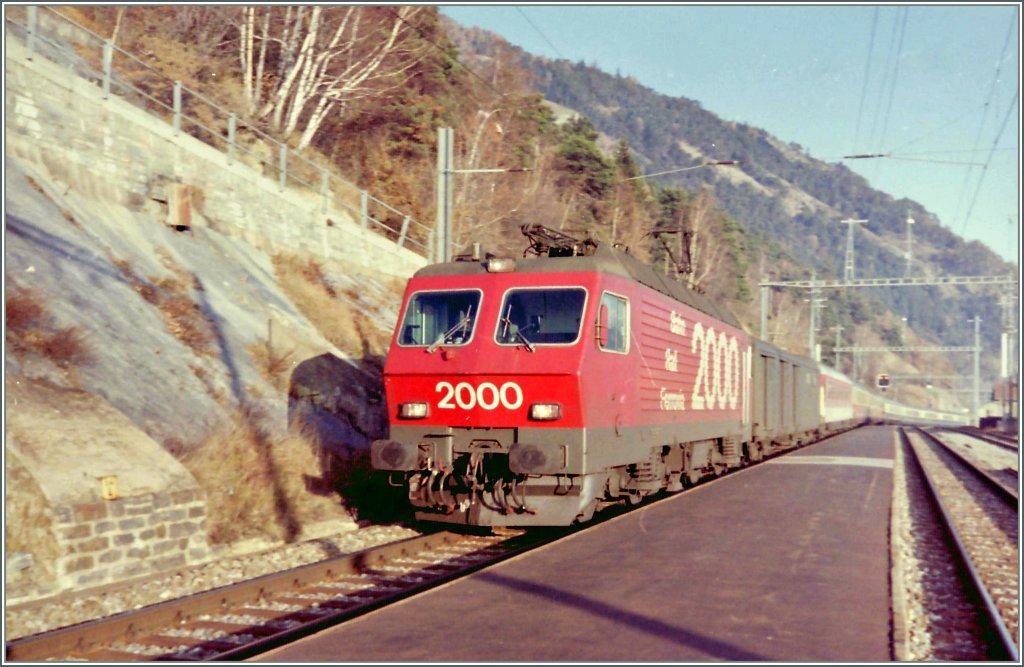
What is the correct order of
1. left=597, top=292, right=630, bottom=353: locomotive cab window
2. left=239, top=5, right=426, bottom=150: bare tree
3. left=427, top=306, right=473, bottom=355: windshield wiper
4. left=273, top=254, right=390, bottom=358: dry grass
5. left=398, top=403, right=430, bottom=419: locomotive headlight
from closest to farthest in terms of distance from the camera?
left=597, top=292, right=630, bottom=353: locomotive cab window, left=398, top=403, right=430, bottom=419: locomotive headlight, left=427, top=306, right=473, bottom=355: windshield wiper, left=273, top=254, right=390, bottom=358: dry grass, left=239, top=5, right=426, bottom=150: bare tree

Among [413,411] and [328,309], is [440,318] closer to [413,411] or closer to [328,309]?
[413,411]

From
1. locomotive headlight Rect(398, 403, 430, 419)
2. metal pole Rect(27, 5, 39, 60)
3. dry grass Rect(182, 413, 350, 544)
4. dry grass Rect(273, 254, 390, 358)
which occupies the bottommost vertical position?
dry grass Rect(182, 413, 350, 544)

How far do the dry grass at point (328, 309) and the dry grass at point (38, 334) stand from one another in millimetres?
7695

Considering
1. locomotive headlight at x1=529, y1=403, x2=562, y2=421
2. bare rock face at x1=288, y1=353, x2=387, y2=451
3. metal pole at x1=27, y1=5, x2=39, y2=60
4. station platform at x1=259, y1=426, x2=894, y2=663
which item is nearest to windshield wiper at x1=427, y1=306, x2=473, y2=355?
locomotive headlight at x1=529, y1=403, x2=562, y2=421

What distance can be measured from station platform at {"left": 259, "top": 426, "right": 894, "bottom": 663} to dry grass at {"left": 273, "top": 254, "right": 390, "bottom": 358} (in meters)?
9.36

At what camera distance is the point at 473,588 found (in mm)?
8750

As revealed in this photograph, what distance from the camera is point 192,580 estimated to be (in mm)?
9594

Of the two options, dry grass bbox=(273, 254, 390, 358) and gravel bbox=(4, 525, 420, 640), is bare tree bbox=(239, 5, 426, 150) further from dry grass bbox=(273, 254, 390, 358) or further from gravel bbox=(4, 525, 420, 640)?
gravel bbox=(4, 525, 420, 640)

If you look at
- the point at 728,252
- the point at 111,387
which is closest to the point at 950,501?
the point at 111,387

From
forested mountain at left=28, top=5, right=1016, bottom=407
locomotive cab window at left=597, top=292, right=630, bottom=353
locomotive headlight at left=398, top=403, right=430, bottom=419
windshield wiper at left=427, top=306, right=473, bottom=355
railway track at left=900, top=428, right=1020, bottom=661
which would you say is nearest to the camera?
railway track at left=900, top=428, right=1020, bottom=661

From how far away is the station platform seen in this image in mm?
6770

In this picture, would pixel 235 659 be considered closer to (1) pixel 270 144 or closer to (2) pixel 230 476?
(2) pixel 230 476

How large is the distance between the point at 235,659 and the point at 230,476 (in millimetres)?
5618

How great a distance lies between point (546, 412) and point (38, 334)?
21.0ft
